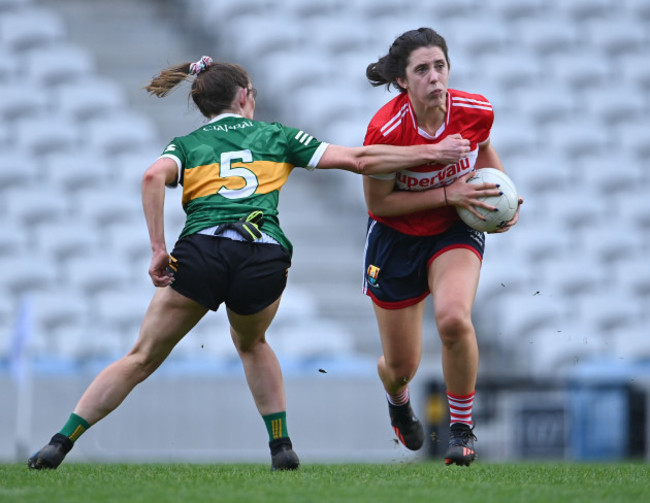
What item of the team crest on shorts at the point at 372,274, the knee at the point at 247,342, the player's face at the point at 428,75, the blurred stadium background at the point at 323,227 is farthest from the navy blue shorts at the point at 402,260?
the blurred stadium background at the point at 323,227

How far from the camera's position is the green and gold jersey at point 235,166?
14.5 ft

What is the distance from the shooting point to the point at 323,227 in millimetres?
11594

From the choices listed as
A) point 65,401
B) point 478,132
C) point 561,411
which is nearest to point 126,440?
point 65,401

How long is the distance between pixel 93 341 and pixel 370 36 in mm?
6240

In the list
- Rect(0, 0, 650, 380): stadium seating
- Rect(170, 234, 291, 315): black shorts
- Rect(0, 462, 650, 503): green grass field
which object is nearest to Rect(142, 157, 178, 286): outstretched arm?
Result: Rect(170, 234, 291, 315): black shorts

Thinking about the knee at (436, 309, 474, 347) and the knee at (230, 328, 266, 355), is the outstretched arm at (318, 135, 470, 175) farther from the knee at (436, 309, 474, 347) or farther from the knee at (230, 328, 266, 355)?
the knee at (230, 328, 266, 355)

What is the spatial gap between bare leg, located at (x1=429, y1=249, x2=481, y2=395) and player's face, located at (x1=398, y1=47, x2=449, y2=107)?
0.77 m

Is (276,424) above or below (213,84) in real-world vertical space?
below

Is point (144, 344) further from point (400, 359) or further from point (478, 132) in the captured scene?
point (478, 132)

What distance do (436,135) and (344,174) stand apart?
22.7 ft

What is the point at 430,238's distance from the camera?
5.00 meters

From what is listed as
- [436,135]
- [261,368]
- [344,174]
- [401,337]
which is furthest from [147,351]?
[344,174]

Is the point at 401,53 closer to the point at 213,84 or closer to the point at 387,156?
the point at 387,156

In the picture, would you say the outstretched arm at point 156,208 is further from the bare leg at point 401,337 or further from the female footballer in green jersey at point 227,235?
the bare leg at point 401,337
